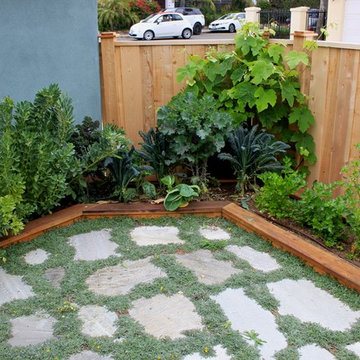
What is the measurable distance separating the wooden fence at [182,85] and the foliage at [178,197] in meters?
1.03

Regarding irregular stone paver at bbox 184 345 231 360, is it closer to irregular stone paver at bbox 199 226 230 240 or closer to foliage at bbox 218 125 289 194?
irregular stone paver at bbox 199 226 230 240

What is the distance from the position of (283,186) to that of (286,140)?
2.87 ft

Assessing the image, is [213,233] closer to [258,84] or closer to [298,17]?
[258,84]

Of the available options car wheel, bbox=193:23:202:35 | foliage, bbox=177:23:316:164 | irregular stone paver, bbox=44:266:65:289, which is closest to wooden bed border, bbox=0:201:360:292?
irregular stone paver, bbox=44:266:65:289

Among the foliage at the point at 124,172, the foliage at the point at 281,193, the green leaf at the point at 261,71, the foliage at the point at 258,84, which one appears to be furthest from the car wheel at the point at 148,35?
the foliage at the point at 281,193

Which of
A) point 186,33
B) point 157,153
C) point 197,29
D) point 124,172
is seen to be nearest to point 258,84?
point 157,153

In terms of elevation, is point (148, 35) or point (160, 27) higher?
point (160, 27)

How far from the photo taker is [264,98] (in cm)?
416

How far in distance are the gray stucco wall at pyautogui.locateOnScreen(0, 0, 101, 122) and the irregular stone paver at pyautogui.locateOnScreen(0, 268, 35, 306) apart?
176cm

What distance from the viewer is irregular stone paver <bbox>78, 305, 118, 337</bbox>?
2.44m

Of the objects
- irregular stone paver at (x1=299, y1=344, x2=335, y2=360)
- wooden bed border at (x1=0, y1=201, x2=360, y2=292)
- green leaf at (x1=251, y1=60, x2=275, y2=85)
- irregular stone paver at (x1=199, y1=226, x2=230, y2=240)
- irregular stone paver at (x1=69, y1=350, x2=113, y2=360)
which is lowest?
irregular stone paver at (x1=199, y1=226, x2=230, y2=240)

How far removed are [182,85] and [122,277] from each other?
7.10 ft

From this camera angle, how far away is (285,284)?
2896mm

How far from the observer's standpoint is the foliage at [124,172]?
4.00 meters
